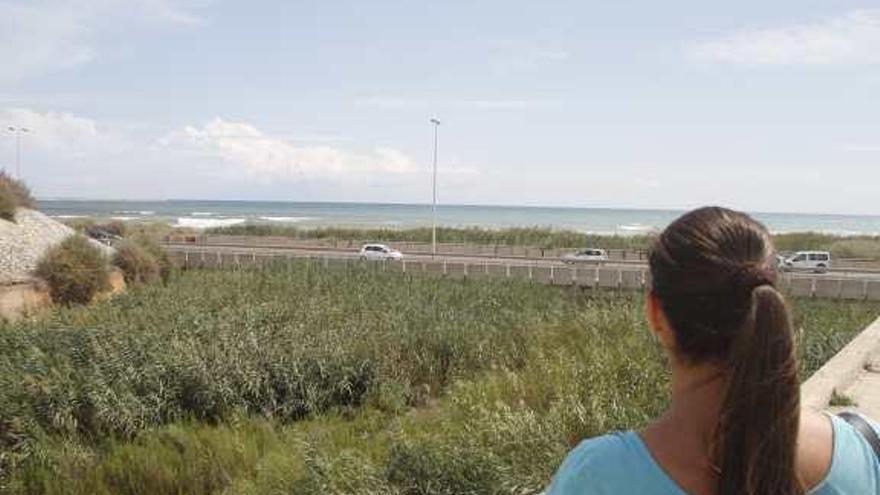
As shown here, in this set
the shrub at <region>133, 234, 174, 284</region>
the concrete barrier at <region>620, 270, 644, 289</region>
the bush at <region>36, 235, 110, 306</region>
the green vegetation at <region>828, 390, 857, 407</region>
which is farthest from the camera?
the shrub at <region>133, 234, 174, 284</region>

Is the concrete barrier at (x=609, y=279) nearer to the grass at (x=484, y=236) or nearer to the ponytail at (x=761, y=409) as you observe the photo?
the grass at (x=484, y=236)

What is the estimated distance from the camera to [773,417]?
1.47 metres

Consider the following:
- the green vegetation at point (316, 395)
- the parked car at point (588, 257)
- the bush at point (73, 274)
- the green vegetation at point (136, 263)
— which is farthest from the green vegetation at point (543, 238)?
the green vegetation at point (316, 395)

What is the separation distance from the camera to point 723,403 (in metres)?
1.47

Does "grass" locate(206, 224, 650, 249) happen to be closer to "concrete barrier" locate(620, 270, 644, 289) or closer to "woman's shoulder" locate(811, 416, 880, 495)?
"concrete barrier" locate(620, 270, 644, 289)

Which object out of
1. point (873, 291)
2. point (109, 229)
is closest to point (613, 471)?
point (873, 291)

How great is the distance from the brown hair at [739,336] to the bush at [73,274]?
83.8ft

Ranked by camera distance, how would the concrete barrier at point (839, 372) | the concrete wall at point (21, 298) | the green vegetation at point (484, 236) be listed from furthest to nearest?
1. the green vegetation at point (484, 236)
2. the concrete wall at point (21, 298)
3. the concrete barrier at point (839, 372)

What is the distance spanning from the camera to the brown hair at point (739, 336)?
1.45m

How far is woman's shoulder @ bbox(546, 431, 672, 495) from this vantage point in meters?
1.40

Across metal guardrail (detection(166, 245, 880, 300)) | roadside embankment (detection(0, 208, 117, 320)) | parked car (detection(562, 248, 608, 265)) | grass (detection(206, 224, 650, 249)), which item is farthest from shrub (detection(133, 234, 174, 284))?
grass (detection(206, 224, 650, 249))

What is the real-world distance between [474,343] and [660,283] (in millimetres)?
13759

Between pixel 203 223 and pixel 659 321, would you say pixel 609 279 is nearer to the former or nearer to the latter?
pixel 659 321

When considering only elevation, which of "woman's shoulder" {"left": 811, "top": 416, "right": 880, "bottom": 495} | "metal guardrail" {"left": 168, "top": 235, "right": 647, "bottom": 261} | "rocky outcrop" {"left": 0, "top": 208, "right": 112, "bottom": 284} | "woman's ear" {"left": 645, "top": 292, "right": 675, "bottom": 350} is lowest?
"metal guardrail" {"left": 168, "top": 235, "right": 647, "bottom": 261}
